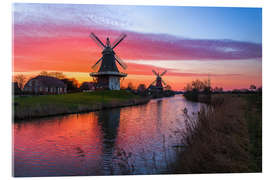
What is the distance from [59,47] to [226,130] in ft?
29.4

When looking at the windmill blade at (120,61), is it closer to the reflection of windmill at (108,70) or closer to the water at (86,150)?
the reflection of windmill at (108,70)

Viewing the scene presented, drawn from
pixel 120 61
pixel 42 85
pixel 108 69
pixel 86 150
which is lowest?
pixel 86 150

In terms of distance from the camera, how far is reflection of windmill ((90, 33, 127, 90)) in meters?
28.4

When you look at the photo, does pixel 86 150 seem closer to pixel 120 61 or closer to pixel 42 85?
pixel 120 61

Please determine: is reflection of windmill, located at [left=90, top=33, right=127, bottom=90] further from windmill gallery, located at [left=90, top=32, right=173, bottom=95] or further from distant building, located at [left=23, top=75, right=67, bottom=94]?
distant building, located at [left=23, top=75, right=67, bottom=94]

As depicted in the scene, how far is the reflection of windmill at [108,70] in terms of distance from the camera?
28408mm

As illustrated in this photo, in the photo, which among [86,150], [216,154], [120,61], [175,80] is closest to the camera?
[216,154]

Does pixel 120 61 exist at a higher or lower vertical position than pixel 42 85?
higher

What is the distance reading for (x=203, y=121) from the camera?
6.39 m

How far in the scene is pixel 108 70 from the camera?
94.2 ft

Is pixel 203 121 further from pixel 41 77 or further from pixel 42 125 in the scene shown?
pixel 41 77

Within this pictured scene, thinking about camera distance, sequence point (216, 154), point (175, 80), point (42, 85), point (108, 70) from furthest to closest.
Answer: point (42, 85) → point (108, 70) → point (175, 80) → point (216, 154)

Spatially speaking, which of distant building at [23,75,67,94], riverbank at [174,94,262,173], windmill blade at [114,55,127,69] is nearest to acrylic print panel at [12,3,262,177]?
riverbank at [174,94,262,173]

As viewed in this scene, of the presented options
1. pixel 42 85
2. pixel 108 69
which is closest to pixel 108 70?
pixel 108 69
